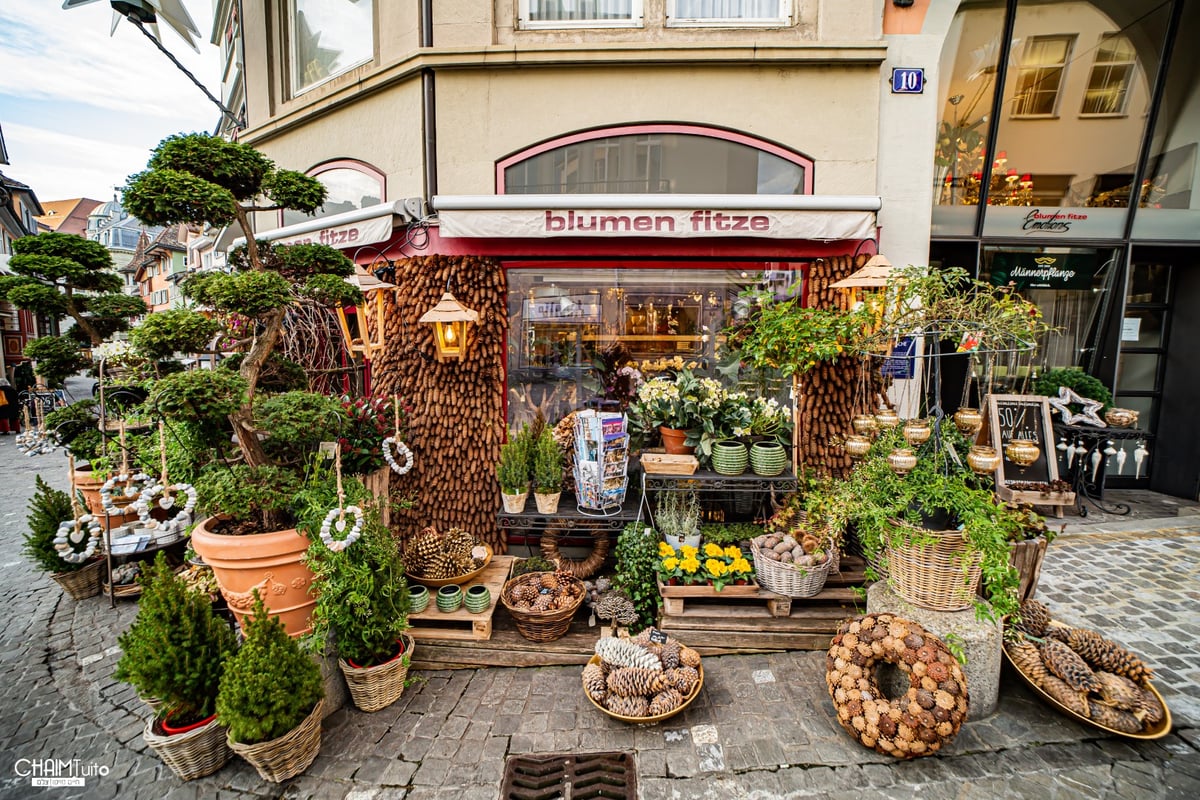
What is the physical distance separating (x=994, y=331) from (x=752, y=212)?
2306 millimetres

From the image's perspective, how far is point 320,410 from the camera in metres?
3.83

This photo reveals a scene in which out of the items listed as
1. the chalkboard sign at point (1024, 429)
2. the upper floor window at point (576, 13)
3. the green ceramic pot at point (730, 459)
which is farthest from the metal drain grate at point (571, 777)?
the upper floor window at point (576, 13)

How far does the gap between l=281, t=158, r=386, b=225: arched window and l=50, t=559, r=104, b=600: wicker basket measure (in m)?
4.68

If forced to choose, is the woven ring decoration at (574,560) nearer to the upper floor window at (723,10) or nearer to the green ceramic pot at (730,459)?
the green ceramic pot at (730,459)

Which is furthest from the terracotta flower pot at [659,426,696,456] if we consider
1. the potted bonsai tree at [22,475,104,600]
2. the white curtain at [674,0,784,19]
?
the potted bonsai tree at [22,475,104,600]

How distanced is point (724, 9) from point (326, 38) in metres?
5.36

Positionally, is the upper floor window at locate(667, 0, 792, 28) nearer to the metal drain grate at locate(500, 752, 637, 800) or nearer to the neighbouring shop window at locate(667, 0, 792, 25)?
the neighbouring shop window at locate(667, 0, 792, 25)

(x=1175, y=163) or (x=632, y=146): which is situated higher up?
(x=1175, y=163)

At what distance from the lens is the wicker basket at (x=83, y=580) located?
504cm

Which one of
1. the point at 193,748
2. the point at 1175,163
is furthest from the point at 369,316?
the point at 1175,163

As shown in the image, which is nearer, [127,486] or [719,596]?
[127,486]

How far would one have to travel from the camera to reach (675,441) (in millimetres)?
5023

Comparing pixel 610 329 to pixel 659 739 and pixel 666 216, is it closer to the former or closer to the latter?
pixel 666 216

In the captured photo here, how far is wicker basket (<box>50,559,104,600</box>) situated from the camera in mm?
5035
